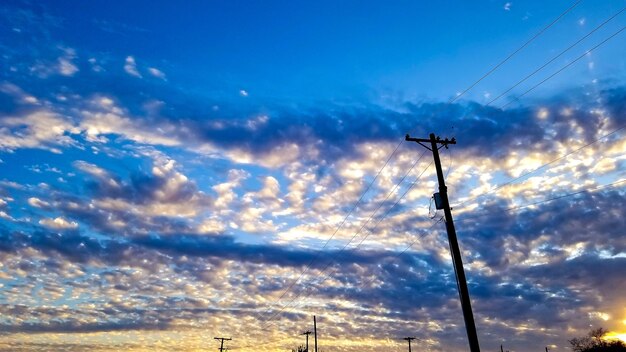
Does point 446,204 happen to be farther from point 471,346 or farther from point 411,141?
point 471,346

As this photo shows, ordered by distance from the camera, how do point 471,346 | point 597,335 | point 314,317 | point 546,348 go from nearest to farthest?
point 471,346
point 314,317
point 597,335
point 546,348

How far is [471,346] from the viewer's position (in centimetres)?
Result: 1792

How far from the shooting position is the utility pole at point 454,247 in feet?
59.0

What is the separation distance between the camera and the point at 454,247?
1953 cm

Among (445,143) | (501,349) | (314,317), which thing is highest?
(445,143)

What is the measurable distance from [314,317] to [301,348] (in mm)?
35039

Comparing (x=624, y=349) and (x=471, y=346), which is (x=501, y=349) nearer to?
(x=624, y=349)

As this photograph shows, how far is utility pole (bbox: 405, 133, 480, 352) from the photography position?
18.0 m

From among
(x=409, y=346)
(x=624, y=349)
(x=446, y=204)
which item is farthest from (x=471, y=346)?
(x=409, y=346)

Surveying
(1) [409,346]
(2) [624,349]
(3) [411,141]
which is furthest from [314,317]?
(3) [411,141]

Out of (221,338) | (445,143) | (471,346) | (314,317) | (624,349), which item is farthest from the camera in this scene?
(221,338)

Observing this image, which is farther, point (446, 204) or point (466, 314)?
point (446, 204)

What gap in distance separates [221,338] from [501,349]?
74760mm

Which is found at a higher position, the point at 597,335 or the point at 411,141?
the point at 411,141
